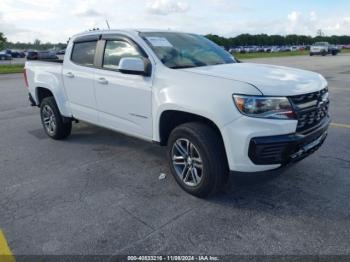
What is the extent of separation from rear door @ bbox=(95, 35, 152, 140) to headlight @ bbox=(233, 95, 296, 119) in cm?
121

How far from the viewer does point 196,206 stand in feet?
11.4

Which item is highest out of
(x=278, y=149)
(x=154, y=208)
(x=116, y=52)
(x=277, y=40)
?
(x=116, y=52)

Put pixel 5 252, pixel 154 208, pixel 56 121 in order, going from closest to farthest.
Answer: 1. pixel 5 252
2. pixel 154 208
3. pixel 56 121

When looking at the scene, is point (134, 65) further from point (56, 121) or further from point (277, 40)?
point (277, 40)

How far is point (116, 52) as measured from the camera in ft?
14.8

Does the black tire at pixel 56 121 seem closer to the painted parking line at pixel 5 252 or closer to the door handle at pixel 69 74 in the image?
the door handle at pixel 69 74

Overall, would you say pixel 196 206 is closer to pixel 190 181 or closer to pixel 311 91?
pixel 190 181

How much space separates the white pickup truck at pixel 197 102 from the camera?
309 cm

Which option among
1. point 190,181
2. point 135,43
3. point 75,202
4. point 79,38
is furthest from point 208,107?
point 79,38

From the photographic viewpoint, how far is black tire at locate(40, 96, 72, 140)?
575cm

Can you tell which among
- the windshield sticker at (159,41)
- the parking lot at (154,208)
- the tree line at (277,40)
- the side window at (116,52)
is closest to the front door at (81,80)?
the side window at (116,52)

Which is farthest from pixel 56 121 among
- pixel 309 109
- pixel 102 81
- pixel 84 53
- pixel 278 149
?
pixel 309 109

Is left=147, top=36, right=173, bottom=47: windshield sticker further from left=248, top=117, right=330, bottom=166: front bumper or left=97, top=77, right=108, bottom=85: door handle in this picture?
left=248, top=117, right=330, bottom=166: front bumper

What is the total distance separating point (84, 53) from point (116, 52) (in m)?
0.86
